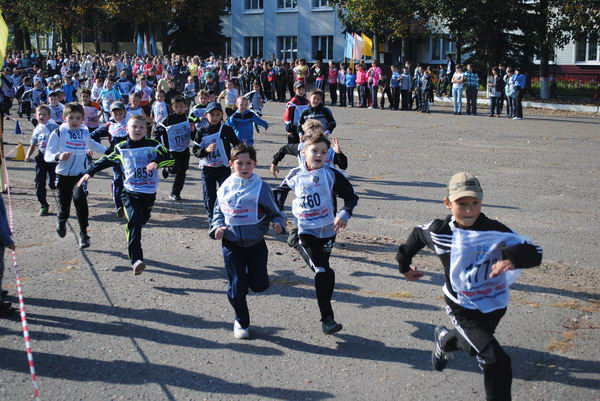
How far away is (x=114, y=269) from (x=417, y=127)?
16.6 m

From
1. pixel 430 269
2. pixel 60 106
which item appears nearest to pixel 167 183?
pixel 60 106

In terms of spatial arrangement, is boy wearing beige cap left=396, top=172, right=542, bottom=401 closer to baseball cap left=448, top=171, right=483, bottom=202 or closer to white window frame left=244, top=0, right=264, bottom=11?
baseball cap left=448, top=171, right=483, bottom=202

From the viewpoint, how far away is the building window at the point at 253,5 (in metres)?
57.3

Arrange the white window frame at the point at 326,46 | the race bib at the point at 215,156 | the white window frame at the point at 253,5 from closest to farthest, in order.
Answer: the race bib at the point at 215,156 → the white window frame at the point at 326,46 → the white window frame at the point at 253,5

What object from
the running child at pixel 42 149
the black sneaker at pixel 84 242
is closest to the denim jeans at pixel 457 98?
the running child at pixel 42 149

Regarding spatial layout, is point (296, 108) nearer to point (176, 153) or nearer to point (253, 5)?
point (176, 153)

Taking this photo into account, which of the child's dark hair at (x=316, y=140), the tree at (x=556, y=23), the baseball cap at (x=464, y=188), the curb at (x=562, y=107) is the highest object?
the tree at (x=556, y=23)

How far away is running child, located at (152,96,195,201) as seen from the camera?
1191 centimetres

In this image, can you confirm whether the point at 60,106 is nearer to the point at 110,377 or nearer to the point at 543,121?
the point at 110,377

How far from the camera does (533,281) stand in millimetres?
7852

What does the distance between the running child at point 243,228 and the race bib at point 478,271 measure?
6.44ft

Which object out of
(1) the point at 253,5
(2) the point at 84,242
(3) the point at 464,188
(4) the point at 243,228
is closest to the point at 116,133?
(2) the point at 84,242

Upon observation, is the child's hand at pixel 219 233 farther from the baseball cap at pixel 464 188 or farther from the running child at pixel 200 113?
the running child at pixel 200 113

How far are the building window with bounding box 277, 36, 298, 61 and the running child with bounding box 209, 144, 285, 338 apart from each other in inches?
1994
